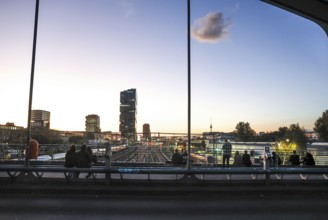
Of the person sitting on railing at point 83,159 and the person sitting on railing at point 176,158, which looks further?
the person sitting on railing at point 176,158

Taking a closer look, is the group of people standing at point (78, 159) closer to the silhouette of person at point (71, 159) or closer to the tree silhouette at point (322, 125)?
the silhouette of person at point (71, 159)

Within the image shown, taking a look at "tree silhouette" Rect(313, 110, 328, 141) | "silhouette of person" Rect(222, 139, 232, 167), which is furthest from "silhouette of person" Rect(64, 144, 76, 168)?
"tree silhouette" Rect(313, 110, 328, 141)

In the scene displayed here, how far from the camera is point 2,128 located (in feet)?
60.7

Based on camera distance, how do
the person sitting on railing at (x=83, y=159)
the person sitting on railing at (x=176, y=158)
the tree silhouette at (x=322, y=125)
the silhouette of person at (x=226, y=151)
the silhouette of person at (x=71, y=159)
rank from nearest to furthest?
1. the person sitting on railing at (x=83, y=159)
2. the silhouette of person at (x=71, y=159)
3. the person sitting on railing at (x=176, y=158)
4. the silhouette of person at (x=226, y=151)
5. the tree silhouette at (x=322, y=125)

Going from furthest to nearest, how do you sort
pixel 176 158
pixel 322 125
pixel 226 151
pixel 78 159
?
pixel 322 125 < pixel 226 151 < pixel 176 158 < pixel 78 159

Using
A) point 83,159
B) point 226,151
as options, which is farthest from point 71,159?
point 226,151

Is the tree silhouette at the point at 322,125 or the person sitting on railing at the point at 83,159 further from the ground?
the tree silhouette at the point at 322,125

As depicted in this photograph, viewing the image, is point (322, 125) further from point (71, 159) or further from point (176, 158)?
point (71, 159)

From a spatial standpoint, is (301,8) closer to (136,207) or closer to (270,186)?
(270,186)

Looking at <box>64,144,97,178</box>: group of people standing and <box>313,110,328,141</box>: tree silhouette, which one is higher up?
<box>313,110,328,141</box>: tree silhouette

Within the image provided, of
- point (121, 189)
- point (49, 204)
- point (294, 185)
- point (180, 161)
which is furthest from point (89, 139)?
point (294, 185)

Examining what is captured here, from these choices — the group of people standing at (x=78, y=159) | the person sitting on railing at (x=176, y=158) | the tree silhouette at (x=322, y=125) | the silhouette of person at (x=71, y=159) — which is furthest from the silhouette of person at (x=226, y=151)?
the tree silhouette at (x=322, y=125)

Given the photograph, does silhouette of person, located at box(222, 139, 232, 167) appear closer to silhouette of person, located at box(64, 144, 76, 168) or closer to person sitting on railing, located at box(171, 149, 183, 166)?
person sitting on railing, located at box(171, 149, 183, 166)

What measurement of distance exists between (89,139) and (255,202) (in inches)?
378
